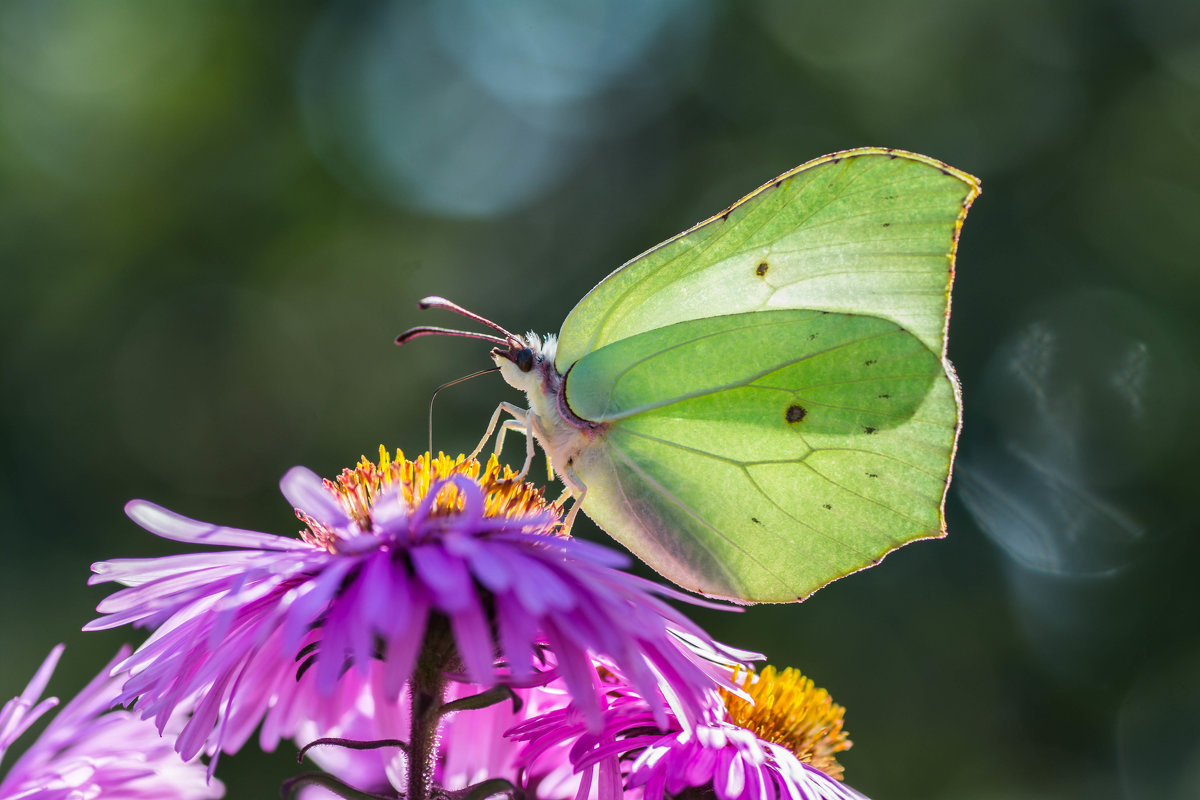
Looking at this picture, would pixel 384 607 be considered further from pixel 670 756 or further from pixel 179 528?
pixel 670 756

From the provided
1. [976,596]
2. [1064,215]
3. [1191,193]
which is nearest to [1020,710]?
[976,596]

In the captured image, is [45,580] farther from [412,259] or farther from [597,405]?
[597,405]

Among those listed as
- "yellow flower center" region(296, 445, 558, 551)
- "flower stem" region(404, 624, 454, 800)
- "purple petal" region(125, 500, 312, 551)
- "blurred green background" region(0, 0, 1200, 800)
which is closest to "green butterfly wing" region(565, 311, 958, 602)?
"yellow flower center" region(296, 445, 558, 551)

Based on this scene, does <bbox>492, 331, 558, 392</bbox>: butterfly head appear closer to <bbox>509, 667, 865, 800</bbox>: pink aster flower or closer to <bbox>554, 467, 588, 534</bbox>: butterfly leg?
<bbox>554, 467, 588, 534</bbox>: butterfly leg

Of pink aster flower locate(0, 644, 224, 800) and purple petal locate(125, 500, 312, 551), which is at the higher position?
purple petal locate(125, 500, 312, 551)

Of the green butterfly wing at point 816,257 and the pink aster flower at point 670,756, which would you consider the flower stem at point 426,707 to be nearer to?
the pink aster flower at point 670,756

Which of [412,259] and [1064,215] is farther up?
[412,259]

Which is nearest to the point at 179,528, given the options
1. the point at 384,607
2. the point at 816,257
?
the point at 384,607
